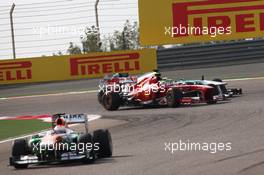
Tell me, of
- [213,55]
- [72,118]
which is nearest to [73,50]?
[213,55]

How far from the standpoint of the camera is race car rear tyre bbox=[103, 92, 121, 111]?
21094 millimetres

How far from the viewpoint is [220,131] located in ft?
44.8

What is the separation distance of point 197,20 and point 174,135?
52.5ft

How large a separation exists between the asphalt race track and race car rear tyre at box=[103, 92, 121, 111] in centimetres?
27

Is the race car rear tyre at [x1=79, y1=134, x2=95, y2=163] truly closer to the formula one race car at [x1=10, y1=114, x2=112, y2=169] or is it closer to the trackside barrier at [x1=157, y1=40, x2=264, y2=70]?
the formula one race car at [x1=10, y1=114, x2=112, y2=169]

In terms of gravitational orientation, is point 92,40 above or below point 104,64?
above

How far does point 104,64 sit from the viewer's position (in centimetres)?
2817

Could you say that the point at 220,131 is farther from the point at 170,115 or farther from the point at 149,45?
the point at 149,45

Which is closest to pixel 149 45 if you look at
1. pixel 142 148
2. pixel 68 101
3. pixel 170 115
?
pixel 68 101

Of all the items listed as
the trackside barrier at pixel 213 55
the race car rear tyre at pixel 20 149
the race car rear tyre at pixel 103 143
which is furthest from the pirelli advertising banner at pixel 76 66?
the race car rear tyre at pixel 20 149

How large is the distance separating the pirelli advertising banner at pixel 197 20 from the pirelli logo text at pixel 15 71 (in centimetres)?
440

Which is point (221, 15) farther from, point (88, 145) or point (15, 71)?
point (88, 145)

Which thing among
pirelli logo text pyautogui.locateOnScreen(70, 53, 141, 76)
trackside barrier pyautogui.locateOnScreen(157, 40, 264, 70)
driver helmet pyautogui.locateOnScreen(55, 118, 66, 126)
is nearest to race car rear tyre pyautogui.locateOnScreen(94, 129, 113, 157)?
driver helmet pyautogui.locateOnScreen(55, 118, 66, 126)

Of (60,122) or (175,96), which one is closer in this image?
(60,122)
